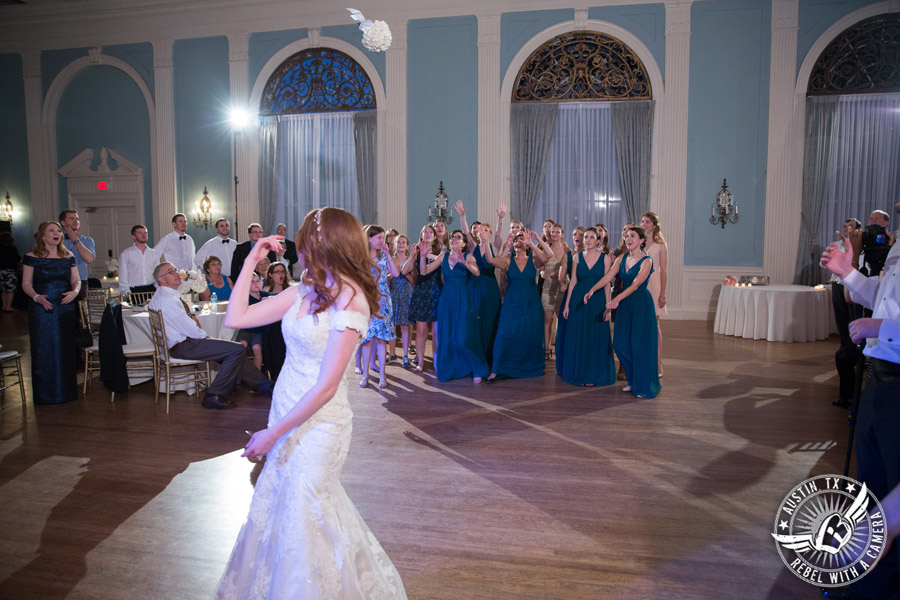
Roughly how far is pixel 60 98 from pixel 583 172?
10648 mm

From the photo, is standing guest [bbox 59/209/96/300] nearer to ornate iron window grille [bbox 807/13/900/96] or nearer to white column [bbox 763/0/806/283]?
white column [bbox 763/0/806/283]

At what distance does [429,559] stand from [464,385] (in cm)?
326

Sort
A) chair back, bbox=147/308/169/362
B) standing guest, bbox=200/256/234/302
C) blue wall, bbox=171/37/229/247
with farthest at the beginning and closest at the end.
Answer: blue wall, bbox=171/37/229/247
standing guest, bbox=200/256/234/302
chair back, bbox=147/308/169/362

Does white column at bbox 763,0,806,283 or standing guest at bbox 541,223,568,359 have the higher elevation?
white column at bbox 763,0,806,283

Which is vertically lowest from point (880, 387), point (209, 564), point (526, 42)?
point (209, 564)

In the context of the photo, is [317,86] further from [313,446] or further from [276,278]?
[313,446]

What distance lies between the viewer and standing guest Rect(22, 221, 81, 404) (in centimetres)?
509

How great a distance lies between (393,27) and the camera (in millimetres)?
10883

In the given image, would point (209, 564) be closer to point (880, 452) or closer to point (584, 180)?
point (880, 452)

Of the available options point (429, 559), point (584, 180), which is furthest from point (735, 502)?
point (584, 180)

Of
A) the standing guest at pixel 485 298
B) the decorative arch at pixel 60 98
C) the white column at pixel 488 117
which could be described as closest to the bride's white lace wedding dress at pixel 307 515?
the standing guest at pixel 485 298

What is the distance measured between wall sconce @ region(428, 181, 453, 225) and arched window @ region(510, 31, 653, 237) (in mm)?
1177

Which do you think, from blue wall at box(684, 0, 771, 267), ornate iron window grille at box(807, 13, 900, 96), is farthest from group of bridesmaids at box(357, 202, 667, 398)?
ornate iron window grille at box(807, 13, 900, 96)

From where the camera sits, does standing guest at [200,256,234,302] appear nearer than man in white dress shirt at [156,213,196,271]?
Yes
